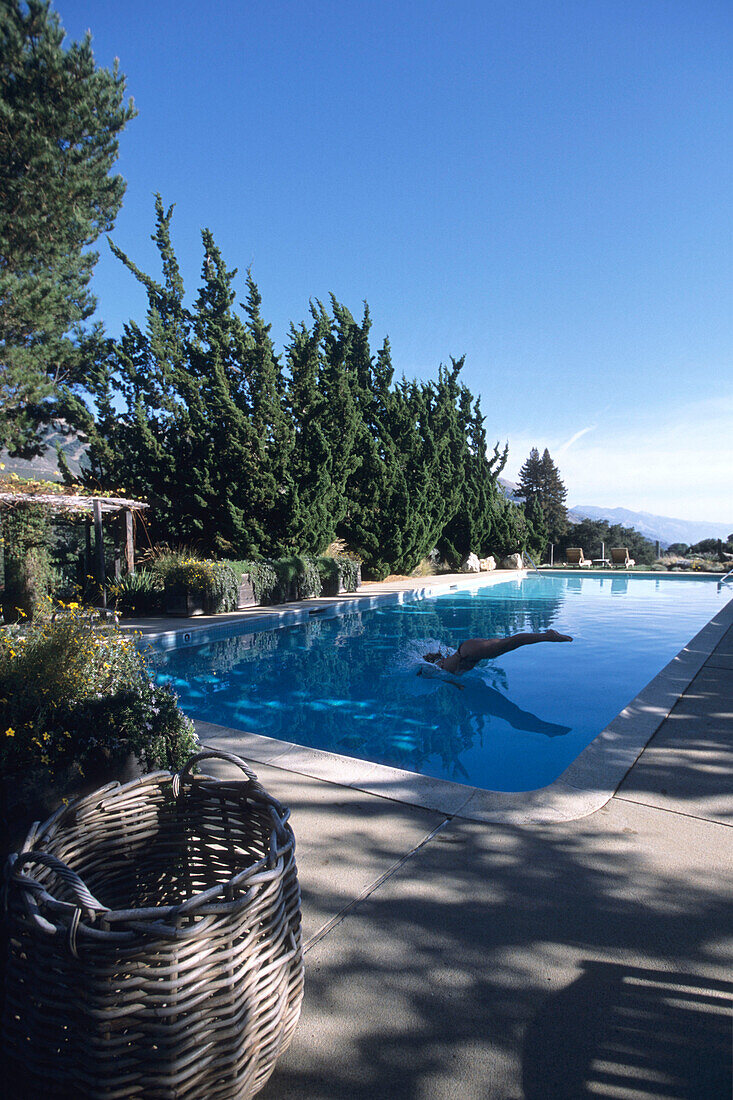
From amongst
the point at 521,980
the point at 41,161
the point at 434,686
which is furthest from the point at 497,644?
the point at 41,161

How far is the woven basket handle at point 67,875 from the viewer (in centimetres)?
122

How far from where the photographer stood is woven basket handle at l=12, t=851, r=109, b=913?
1221mm

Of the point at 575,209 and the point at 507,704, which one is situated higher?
the point at 575,209

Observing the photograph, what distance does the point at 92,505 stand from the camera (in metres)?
10.9

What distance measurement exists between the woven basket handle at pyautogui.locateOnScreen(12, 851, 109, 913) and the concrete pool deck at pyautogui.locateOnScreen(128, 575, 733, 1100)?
686mm

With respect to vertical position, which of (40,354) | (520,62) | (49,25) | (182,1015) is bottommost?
(182,1015)

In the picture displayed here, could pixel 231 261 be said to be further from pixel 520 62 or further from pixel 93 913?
pixel 93 913

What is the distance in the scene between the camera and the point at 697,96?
8.79 m

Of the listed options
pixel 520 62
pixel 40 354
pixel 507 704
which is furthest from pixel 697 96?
pixel 40 354

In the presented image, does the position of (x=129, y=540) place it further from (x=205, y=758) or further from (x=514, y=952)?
(x=514, y=952)

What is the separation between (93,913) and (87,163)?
607 inches

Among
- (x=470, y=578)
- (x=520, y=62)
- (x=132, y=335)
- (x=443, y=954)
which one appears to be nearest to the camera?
(x=443, y=954)

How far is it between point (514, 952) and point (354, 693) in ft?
16.7

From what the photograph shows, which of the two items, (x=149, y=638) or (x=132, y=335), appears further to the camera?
(x=132, y=335)
